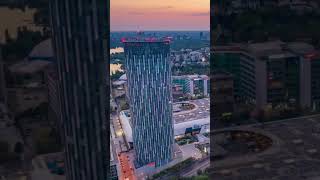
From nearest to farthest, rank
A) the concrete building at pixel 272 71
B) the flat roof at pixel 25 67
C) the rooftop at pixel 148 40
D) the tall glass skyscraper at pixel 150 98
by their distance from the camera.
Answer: the flat roof at pixel 25 67
the concrete building at pixel 272 71
the tall glass skyscraper at pixel 150 98
the rooftop at pixel 148 40

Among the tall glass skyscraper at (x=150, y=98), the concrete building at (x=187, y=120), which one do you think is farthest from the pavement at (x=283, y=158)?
the concrete building at (x=187, y=120)

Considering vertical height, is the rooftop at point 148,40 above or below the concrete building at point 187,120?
above

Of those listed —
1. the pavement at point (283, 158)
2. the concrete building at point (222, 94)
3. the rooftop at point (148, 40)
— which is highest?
the rooftop at point (148, 40)

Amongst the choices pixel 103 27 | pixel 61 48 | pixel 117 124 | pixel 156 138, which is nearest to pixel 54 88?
pixel 61 48

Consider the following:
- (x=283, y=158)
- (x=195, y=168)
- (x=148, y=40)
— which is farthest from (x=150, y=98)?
(x=283, y=158)

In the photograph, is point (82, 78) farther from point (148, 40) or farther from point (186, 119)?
point (186, 119)

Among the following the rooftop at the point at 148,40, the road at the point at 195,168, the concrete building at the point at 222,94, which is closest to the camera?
the concrete building at the point at 222,94

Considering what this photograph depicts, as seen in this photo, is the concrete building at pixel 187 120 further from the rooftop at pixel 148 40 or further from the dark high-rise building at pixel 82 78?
the dark high-rise building at pixel 82 78

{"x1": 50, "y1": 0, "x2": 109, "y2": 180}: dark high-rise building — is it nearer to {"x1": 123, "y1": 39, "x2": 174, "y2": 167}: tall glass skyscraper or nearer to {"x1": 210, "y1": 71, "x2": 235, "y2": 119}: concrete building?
{"x1": 210, "y1": 71, "x2": 235, "y2": 119}: concrete building
